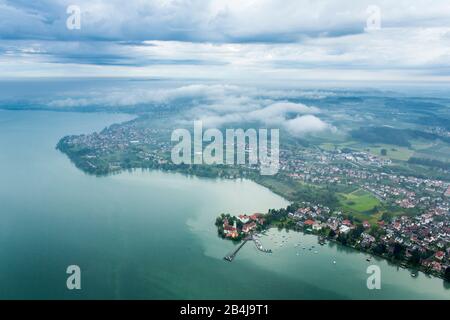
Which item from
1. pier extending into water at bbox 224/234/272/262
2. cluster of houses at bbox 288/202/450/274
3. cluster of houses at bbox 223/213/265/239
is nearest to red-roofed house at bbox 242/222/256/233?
cluster of houses at bbox 223/213/265/239

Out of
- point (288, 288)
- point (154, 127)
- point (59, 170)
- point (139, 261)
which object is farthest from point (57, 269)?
point (154, 127)

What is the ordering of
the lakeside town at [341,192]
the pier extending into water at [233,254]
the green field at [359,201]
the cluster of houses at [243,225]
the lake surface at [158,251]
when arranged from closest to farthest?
the lake surface at [158,251] < the pier extending into water at [233,254] < the lakeside town at [341,192] < the cluster of houses at [243,225] < the green field at [359,201]

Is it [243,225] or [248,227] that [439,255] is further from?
[243,225]

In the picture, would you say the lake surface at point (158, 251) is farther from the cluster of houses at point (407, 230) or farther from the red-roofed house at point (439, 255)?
the red-roofed house at point (439, 255)

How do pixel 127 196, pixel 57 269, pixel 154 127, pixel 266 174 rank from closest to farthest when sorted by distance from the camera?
pixel 57 269, pixel 127 196, pixel 266 174, pixel 154 127

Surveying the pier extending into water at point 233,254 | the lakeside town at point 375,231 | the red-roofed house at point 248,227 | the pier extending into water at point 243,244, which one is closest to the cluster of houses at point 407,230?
the lakeside town at point 375,231

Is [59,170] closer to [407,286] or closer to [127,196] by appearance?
[127,196]

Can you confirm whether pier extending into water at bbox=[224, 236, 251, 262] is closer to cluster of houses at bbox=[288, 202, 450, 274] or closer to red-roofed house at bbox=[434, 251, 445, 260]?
cluster of houses at bbox=[288, 202, 450, 274]
